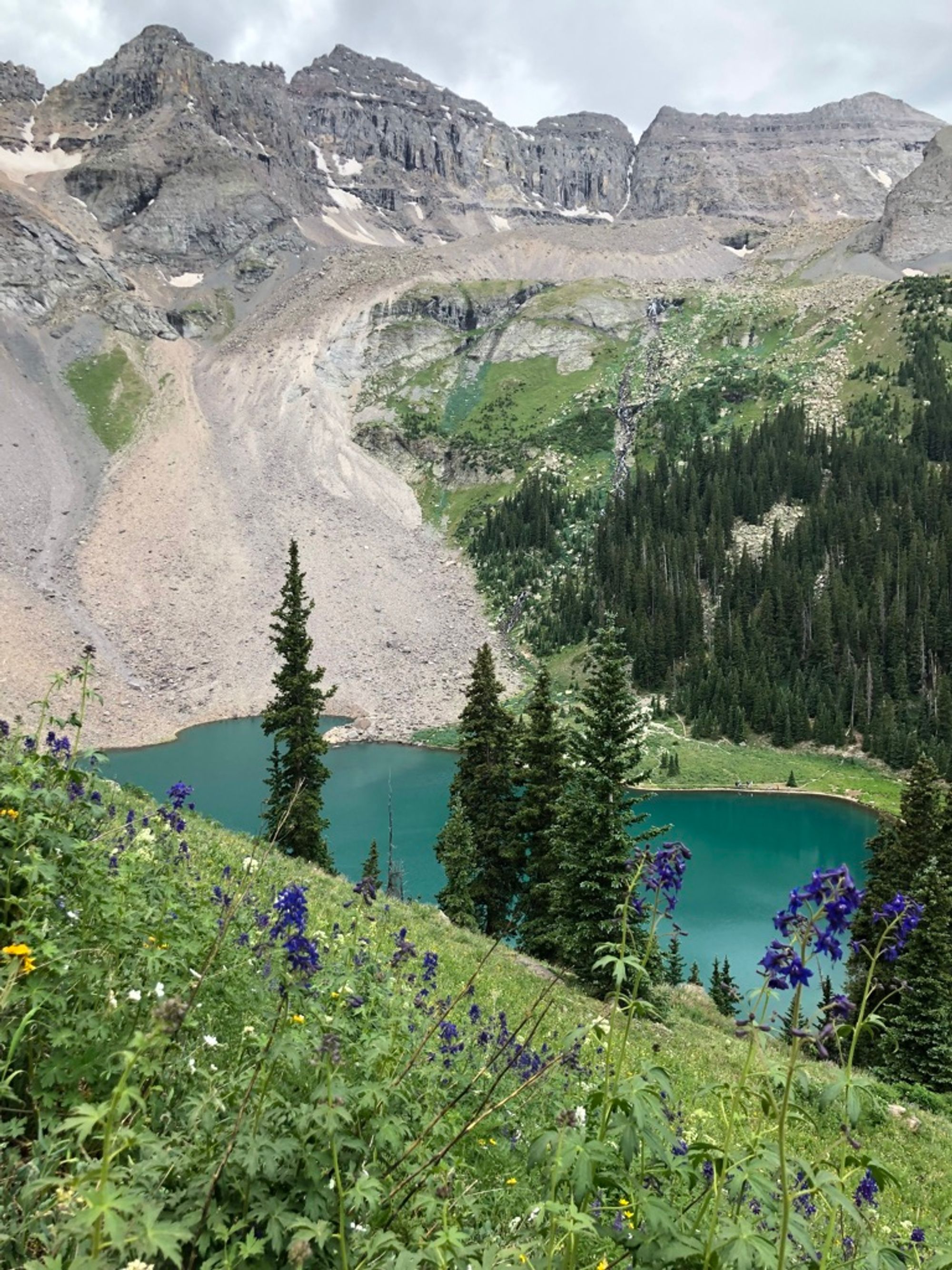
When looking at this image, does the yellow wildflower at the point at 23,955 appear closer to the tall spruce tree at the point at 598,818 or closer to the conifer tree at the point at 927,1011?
the tall spruce tree at the point at 598,818

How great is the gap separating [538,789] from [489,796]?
4.43 m

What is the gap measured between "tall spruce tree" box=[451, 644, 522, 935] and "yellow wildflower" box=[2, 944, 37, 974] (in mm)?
25303

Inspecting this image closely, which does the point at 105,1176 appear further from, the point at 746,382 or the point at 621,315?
the point at 621,315

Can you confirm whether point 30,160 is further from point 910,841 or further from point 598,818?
point 910,841

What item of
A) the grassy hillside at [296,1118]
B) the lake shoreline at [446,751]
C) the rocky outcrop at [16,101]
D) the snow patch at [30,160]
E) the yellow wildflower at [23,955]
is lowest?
the lake shoreline at [446,751]

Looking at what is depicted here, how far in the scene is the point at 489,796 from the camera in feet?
100.0

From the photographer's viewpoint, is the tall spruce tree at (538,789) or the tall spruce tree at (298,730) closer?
the tall spruce tree at (538,789)

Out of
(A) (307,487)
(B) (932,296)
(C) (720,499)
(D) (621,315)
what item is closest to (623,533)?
(C) (720,499)

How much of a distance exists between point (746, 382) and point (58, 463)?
119 metres

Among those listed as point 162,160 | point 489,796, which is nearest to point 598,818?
point 489,796

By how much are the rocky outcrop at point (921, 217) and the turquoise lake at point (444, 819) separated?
168 m

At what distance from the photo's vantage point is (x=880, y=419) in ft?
390

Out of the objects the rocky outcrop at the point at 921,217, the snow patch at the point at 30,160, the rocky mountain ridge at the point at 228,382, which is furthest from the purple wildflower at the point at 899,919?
the snow patch at the point at 30,160

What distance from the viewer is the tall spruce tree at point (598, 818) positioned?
17984 millimetres
